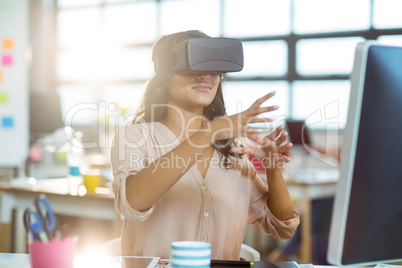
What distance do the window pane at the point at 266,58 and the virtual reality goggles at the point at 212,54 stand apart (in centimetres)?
430

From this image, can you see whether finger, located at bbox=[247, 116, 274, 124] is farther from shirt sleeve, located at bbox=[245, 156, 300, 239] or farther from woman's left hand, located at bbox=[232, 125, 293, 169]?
shirt sleeve, located at bbox=[245, 156, 300, 239]

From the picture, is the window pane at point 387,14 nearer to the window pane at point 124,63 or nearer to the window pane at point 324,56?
the window pane at point 324,56

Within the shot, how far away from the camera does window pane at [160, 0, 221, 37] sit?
563 centimetres

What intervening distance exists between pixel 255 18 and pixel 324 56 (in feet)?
3.01

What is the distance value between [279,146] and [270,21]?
15.3 feet

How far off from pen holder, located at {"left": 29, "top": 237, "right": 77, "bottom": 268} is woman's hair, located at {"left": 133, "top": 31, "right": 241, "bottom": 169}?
0.55 metres

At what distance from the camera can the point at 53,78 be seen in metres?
6.50

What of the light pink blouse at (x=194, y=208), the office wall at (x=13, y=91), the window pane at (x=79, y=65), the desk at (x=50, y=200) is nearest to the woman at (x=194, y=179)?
the light pink blouse at (x=194, y=208)

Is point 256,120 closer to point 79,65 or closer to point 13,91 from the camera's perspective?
point 13,91

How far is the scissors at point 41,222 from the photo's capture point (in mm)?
793

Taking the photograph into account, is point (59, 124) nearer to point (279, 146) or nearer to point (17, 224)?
point (17, 224)

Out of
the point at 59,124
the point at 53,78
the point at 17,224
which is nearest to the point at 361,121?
the point at 17,224

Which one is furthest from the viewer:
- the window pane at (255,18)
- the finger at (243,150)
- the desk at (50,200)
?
the window pane at (255,18)

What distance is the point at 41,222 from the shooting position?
80 centimetres
